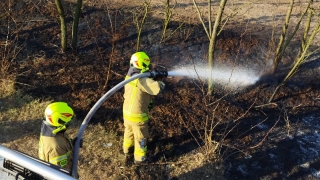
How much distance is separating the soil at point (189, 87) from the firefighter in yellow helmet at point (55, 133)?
183cm

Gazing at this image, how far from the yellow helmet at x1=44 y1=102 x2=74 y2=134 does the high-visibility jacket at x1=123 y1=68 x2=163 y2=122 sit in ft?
4.26

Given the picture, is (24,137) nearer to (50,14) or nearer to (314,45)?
(50,14)

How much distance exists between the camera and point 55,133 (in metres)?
4.02

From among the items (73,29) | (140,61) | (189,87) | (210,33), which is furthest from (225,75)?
(73,29)

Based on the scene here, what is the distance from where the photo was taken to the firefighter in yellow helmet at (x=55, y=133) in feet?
13.0

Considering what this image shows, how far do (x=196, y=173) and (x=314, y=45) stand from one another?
6.16 metres

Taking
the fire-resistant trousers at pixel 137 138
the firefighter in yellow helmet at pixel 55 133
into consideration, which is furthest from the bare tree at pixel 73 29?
the firefighter in yellow helmet at pixel 55 133

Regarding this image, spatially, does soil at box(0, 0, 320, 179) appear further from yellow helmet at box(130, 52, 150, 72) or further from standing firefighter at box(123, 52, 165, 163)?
yellow helmet at box(130, 52, 150, 72)

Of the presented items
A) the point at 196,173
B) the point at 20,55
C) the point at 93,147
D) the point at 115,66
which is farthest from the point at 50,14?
the point at 196,173

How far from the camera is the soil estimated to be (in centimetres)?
604

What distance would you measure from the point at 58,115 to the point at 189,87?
421cm

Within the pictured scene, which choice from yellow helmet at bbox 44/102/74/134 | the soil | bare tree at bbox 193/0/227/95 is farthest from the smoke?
yellow helmet at bbox 44/102/74/134

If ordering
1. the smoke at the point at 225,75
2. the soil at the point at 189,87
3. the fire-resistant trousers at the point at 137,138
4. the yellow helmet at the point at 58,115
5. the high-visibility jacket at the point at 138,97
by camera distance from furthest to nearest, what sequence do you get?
1. the smoke at the point at 225,75
2. the soil at the point at 189,87
3. the fire-resistant trousers at the point at 137,138
4. the high-visibility jacket at the point at 138,97
5. the yellow helmet at the point at 58,115

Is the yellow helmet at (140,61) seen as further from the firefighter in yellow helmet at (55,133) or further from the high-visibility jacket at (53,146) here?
the high-visibility jacket at (53,146)
